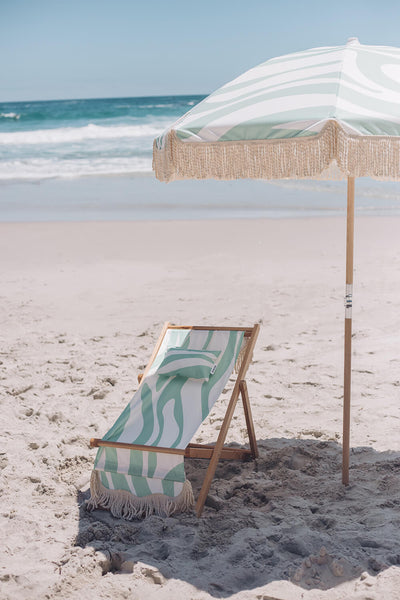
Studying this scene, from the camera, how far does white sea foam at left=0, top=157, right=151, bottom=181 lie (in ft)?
53.4

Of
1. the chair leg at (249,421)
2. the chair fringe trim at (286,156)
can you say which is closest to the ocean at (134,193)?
the chair leg at (249,421)

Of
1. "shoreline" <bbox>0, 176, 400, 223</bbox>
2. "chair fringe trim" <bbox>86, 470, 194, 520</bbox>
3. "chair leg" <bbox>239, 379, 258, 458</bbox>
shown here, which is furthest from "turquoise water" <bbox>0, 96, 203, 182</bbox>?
"chair fringe trim" <bbox>86, 470, 194, 520</bbox>

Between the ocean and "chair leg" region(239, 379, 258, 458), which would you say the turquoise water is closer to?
the ocean

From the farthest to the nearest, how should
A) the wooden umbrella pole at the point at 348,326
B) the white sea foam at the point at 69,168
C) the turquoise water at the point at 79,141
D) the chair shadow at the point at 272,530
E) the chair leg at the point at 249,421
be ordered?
the turquoise water at the point at 79,141, the white sea foam at the point at 69,168, the chair leg at the point at 249,421, the wooden umbrella pole at the point at 348,326, the chair shadow at the point at 272,530

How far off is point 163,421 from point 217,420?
102 centimetres

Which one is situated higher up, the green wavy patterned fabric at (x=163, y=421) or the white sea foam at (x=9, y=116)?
the white sea foam at (x=9, y=116)

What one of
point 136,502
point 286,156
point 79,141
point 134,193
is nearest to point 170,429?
point 136,502

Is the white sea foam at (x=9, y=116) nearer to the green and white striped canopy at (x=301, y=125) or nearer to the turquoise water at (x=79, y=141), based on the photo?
the turquoise water at (x=79, y=141)

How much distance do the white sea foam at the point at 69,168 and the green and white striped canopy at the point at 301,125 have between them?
13.3m

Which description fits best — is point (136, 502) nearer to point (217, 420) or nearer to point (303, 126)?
point (217, 420)

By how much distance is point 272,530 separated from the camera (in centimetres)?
271

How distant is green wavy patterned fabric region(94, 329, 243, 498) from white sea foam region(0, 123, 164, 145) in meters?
23.9

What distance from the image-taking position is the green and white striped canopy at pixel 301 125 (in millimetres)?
2318

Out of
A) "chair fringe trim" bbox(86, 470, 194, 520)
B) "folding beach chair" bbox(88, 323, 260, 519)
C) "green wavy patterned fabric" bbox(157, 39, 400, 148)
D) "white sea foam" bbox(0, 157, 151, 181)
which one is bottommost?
"chair fringe trim" bbox(86, 470, 194, 520)
